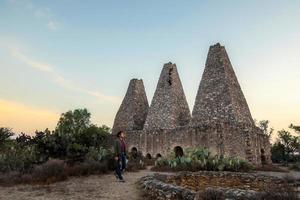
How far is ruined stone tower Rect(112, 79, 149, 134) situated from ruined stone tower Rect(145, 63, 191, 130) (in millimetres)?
2840

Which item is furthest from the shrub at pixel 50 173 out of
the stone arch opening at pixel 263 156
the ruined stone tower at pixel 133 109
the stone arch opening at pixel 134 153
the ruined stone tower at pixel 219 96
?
the stone arch opening at pixel 263 156

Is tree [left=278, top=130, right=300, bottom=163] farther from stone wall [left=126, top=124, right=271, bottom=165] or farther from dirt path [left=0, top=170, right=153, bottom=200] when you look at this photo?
dirt path [left=0, top=170, right=153, bottom=200]

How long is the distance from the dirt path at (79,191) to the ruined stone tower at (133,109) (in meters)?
18.5

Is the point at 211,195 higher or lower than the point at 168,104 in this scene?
lower

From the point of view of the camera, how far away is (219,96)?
24469 millimetres

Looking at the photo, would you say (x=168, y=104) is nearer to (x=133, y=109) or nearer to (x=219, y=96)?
(x=133, y=109)

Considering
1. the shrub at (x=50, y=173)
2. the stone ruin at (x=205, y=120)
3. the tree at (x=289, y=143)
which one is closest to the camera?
the shrub at (x=50, y=173)

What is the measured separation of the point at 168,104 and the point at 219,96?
5.27m

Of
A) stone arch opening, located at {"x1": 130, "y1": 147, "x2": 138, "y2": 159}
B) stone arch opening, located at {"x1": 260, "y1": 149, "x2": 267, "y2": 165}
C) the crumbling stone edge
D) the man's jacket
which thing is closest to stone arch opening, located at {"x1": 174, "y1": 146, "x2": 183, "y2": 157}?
stone arch opening, located at {"x1": 130, "y1": 147, "x2": 138, "y2": 159}

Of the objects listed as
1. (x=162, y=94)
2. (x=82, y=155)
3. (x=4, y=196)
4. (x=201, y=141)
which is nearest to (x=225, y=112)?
(x=201, y=141)

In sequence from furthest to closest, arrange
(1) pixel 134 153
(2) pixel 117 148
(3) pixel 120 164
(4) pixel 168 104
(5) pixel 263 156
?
(4) pixel 168 104 < (1) pixel 134 153 < (5) pixel 263 156 < (3) pixel 120 164 < (2) pixel 117 148

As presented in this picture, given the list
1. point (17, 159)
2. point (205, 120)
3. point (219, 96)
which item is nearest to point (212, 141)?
point (205, 120)

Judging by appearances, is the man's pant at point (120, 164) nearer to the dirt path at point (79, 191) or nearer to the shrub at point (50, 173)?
the dirt path at point (79, 191)

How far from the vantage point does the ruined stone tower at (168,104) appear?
27.8m
